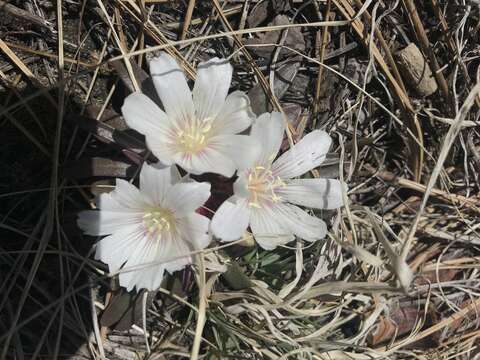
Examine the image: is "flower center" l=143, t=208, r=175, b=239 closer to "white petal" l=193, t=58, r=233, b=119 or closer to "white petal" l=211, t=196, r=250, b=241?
"white petal" l=211, t=196, r=250, b=241

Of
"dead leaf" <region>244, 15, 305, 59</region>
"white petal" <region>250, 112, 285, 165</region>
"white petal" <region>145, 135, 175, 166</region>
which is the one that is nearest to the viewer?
"white petal" <region>145, 135, 175, 166</region>

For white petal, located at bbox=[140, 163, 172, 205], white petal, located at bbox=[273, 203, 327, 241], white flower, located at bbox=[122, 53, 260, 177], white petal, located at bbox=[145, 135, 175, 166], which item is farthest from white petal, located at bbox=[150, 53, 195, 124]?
white petal, located at bbox=[273, 203, 327, 241]

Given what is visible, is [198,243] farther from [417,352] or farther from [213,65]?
[417,352]

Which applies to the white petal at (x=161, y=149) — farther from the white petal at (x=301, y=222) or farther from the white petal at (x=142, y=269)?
the white petal at (x=301, y=222)

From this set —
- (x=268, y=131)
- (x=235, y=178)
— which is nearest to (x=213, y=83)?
(x=268, y=131)

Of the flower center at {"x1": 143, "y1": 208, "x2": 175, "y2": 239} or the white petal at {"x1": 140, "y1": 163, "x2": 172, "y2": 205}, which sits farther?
the flower center at {"x1": 143, "y1": 208, "x2": 175, "y2": 239}

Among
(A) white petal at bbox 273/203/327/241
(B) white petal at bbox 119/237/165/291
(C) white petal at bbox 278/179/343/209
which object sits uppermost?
(B) white petal at bbox 119/237/165/291

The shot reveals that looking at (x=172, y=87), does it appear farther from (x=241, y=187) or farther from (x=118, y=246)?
(x=118, y=246)

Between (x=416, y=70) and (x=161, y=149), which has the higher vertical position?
(x=161, y=149)

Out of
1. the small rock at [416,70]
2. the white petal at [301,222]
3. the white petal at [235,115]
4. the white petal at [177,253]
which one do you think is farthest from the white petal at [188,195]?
the small rock at [416,70]
